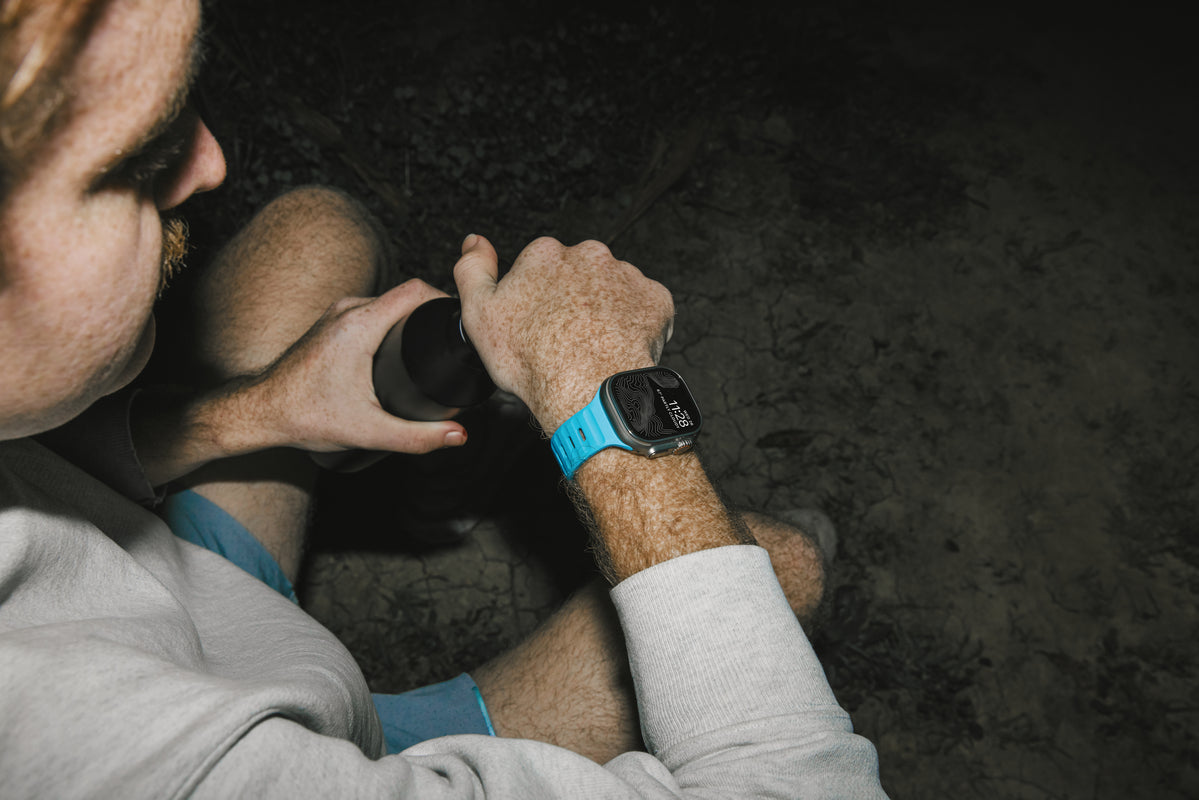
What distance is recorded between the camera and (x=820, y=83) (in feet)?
11.1

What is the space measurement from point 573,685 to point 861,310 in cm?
Result: 214

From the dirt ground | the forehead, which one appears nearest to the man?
the forehead

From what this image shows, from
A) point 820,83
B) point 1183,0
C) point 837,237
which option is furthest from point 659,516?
point 1183,0

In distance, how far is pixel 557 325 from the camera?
1296mm

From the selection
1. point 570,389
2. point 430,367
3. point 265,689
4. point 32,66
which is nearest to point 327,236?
point 430,367

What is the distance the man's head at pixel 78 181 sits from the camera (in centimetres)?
66

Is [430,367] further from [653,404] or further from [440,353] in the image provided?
[653,404]

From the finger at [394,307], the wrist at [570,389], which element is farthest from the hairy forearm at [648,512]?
the finger at [394,307]

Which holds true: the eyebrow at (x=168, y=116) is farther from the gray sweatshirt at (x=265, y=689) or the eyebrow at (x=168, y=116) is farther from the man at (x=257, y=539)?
the gray sweatshirt at (x=265, y=689)

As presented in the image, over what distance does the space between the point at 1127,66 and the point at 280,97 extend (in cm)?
446

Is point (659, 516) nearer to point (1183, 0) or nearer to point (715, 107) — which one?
point (715, 107)

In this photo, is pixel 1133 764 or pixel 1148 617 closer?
pixel 1133 764

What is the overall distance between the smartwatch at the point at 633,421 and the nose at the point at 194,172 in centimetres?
70

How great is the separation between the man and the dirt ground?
2.54 feet
